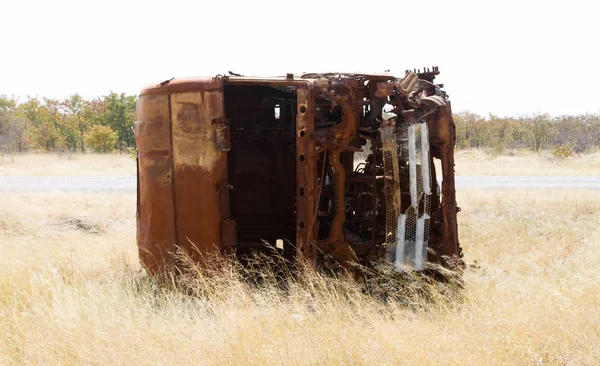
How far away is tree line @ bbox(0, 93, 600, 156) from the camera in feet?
135

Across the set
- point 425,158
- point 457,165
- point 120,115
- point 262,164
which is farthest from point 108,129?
point 425,158

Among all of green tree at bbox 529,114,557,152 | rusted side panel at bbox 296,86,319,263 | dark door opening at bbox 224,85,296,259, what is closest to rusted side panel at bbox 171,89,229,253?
rusted side panel at bbox 296,86,319,263

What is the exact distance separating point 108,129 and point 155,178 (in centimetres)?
3460

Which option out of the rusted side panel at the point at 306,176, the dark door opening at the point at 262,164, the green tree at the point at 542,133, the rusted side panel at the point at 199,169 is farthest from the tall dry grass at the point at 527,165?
the rusted side panel at the point at 199,169

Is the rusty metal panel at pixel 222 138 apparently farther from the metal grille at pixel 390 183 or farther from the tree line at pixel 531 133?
the tree line at pixel 531 133

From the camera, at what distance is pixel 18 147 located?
4166cm

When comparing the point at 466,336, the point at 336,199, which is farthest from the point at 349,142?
the point at 466,336

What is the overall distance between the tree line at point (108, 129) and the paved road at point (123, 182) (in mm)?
16176

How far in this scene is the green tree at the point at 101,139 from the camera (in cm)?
3816

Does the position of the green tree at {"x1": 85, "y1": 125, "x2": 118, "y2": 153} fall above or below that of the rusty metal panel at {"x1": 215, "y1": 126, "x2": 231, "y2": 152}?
above

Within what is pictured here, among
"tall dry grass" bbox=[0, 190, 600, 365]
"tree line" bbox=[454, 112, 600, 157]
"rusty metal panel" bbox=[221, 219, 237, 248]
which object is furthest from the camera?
"tree line" bbox=[454, 112, 600, 157]

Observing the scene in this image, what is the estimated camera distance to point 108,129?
38.6 meters

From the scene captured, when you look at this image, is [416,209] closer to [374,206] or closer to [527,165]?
[374,206]

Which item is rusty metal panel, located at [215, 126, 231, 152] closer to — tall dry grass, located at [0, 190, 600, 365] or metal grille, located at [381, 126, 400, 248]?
tall dry grass, located at [0, 190, 600, 365]
